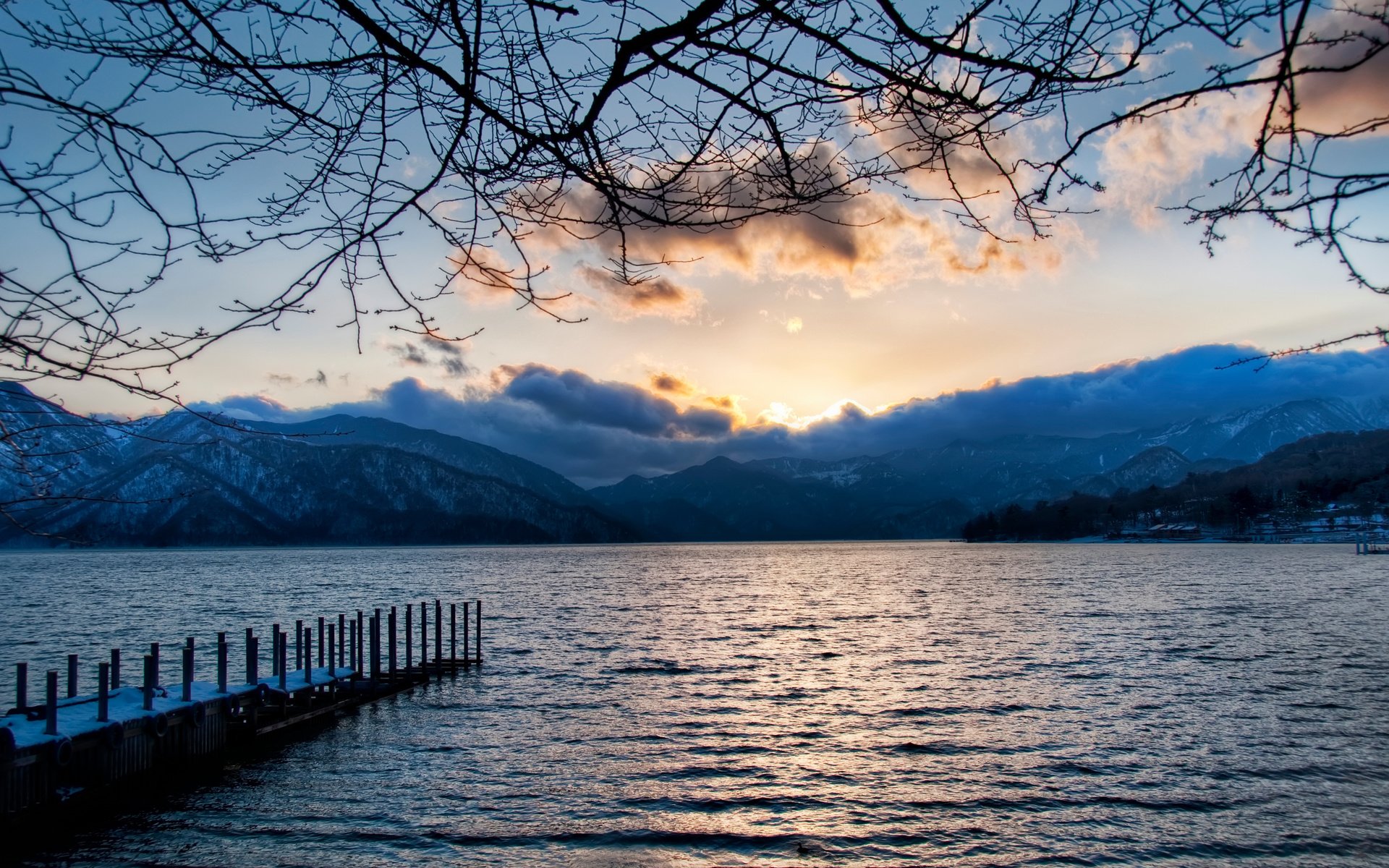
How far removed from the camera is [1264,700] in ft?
99.7

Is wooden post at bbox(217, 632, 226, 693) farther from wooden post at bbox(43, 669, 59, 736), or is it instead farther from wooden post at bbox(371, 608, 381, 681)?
wooden post at bbox(371, 608, 381, 681)

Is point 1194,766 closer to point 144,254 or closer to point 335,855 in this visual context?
point 335,855

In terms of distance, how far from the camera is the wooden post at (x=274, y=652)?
91.4ft

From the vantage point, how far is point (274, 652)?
33.5 metres

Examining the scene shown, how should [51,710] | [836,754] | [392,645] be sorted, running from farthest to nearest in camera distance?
[392,645], [836,754], [51,710]

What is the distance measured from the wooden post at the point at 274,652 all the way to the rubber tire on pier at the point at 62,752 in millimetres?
9413

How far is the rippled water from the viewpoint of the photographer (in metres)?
16.7

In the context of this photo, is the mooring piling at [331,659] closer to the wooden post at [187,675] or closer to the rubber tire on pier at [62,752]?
the wooden post at [187,675]

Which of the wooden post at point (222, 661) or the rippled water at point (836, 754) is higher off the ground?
the wooden post at point (222, 661)

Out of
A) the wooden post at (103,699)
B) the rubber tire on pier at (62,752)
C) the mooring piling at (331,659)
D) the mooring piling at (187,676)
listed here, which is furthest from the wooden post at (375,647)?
the rubber tire on pier at (62,752)

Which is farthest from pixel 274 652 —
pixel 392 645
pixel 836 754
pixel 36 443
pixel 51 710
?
pixel 36 443

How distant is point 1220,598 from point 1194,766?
66.0m

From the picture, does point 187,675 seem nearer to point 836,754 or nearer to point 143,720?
point 143,720

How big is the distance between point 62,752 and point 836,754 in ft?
59.5
